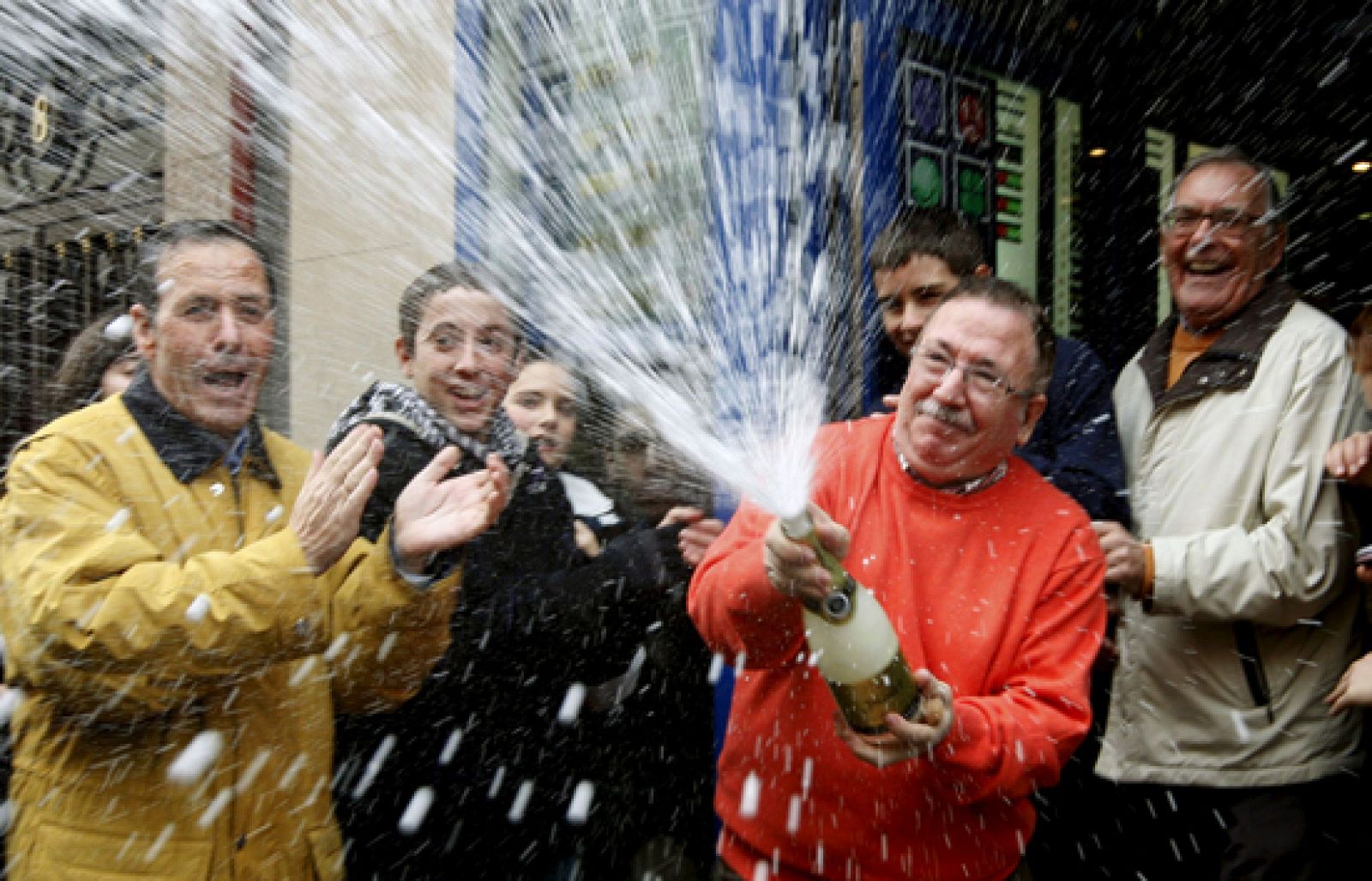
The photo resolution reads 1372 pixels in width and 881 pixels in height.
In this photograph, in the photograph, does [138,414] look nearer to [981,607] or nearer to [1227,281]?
[981,607]

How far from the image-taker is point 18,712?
2.65 metres

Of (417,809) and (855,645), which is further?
(417,809)

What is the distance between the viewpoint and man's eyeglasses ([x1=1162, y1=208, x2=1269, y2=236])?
3.39m

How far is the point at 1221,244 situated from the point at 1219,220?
70 millimetres

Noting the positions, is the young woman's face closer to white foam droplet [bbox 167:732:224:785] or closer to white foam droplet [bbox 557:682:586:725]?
white foam droplet [bbox 167:732:224:785]

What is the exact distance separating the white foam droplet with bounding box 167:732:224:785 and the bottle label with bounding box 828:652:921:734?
1402 mm

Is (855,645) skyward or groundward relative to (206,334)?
groundward

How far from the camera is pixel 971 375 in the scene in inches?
102

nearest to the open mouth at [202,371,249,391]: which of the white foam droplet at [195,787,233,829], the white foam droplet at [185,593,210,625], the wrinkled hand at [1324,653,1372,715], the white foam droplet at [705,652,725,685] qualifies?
the white foam droplet at [185,593,210,625]

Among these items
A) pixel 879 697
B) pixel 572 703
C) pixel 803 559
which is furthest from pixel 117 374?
pixel 879 697

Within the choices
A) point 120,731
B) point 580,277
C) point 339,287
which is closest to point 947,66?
point 580,277

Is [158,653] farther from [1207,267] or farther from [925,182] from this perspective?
[925,182]

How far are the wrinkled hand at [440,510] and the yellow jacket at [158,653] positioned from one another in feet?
0.24

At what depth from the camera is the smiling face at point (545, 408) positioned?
361cm
